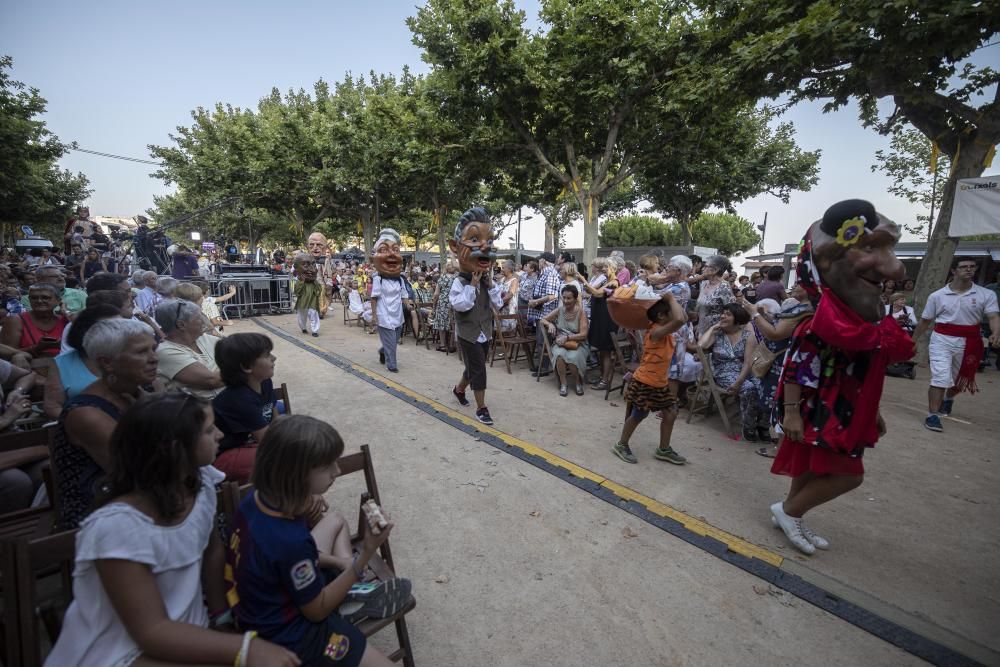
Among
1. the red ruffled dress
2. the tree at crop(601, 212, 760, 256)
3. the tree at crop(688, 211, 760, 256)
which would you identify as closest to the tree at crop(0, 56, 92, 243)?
the red ruffled dress

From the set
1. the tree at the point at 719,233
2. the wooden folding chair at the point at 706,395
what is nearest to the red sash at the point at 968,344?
the wooden folding chair at the point at 706,395

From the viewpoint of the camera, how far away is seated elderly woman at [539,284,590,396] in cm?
611

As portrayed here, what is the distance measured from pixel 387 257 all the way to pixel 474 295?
260 cm

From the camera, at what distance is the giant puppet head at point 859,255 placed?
8.17 feet

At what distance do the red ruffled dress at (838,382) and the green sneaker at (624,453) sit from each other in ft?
5.03

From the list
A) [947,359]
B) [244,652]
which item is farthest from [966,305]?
[244,652]

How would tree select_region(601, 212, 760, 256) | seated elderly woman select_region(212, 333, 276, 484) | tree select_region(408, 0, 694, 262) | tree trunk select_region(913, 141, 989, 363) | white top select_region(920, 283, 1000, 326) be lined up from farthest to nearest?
tree select_region(601, 212, 760, 256) < tree select_region(408, 0, 694, 262) < tree trunk select_region(913, 141, 989, 363) < white top select_region(920, 283, 1000, 326) < seated elderly woman select_region(212, 333, 276, 484)

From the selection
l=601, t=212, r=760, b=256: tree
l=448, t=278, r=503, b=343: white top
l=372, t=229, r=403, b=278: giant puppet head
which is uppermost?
l=601, t=212, r=760, b=256: tree

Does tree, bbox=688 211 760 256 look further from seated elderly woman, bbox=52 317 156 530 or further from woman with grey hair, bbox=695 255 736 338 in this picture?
A: seated elderly woman, bbox=52 317 156 530

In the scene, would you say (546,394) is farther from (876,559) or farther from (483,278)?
(876,559)

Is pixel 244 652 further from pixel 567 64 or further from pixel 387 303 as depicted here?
pixel 567 64

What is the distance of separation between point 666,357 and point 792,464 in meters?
1.24

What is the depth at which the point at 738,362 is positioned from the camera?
15.7 feet

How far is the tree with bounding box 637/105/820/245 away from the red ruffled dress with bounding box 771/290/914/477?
32.9 ft
